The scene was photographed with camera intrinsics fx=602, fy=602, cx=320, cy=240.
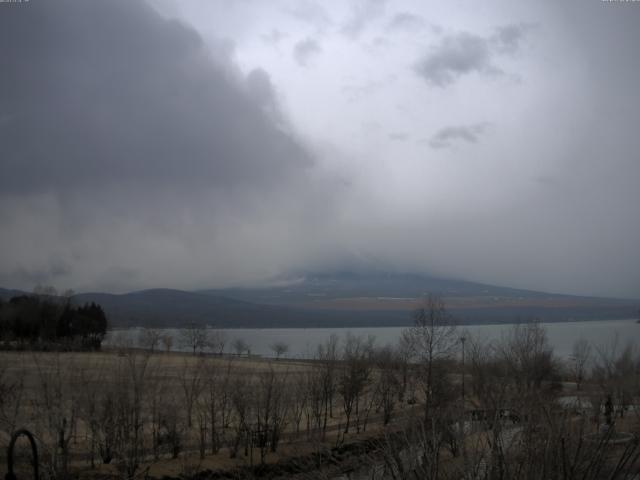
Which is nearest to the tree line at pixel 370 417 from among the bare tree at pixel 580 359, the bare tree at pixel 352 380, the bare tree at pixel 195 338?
the bare tree at pixel 352 380

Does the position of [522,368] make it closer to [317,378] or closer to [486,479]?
[317,378]

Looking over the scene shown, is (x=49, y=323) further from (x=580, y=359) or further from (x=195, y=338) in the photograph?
(x=580, y=359)

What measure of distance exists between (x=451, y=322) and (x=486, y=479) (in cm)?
6489

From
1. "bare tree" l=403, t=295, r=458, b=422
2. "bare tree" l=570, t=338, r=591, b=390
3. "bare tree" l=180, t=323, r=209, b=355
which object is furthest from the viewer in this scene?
"bare tree" l=180, t=323, r=209, b=355

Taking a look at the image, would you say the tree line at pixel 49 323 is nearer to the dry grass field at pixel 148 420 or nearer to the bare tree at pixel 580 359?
the dry grass field at pixel 148 420

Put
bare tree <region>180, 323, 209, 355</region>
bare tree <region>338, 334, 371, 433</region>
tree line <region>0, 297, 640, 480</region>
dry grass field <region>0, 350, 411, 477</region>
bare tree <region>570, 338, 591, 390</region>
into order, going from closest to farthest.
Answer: tree line <region>0, 297, 640, 480</region>, dry grass field <region>0, 350, 411, 477</region>, bare tree <region>338, 334, 371, 433</region>, bare tree <region>570, 338, 591, 390</region>, bare tree <region>180, 323, 209, 355</region>

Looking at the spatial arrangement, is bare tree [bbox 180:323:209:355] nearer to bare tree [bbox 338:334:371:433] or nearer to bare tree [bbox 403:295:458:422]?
bare tree [bbox 338:334:371:433]

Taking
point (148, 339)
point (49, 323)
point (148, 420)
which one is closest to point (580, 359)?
point (148, 420)

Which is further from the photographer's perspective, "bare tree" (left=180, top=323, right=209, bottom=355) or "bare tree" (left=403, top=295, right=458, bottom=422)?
"bare tree" (left=180, top=323, right=209, bottom=355)

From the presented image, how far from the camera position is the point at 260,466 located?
3888 cm

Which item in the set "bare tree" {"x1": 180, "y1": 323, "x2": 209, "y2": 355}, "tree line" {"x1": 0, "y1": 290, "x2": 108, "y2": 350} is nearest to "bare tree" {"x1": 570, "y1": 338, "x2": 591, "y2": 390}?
"tree line" {"x1": 0, "y1": 290, "x2": 108, "y2": 350}

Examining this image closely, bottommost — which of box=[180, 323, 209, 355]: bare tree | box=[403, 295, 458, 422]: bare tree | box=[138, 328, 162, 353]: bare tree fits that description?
box=[180, 323, 209, 355]: bare tree

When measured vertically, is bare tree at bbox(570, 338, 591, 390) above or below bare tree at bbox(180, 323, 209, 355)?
above

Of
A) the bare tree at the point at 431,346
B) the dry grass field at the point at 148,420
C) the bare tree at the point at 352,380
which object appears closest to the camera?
the dry grass field at the point at 148,420
